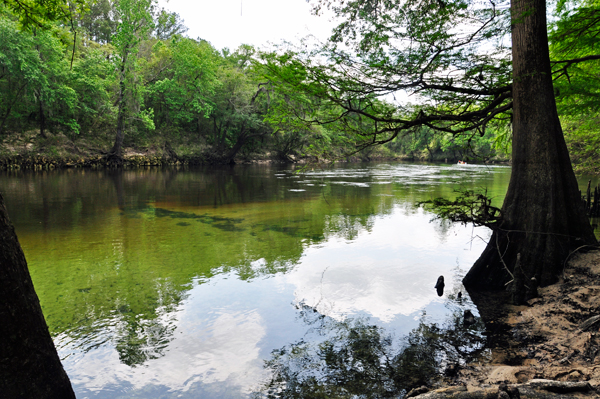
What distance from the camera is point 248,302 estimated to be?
18.6ft

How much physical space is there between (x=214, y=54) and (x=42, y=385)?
49.6 metres

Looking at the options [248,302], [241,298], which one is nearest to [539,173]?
[248,302]

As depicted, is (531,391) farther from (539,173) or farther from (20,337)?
(539,173)

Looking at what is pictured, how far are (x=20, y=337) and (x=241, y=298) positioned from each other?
143 inches

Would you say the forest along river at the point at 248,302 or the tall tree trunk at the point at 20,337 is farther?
the forest along river at the point at 248,302

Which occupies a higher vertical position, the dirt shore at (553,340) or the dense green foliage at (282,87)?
the dense green foliage at (282,87)

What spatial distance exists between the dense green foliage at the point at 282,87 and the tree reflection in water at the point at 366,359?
3522 mm

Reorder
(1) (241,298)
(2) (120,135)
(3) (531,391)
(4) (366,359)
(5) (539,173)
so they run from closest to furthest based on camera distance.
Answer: (3) (531,391)
(4) (366,359)
(5) (539,173)
(1) (241,298)
(2) (120,135)

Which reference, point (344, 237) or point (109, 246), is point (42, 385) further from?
point (344, 237)

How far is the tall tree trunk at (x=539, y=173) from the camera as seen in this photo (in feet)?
17.9

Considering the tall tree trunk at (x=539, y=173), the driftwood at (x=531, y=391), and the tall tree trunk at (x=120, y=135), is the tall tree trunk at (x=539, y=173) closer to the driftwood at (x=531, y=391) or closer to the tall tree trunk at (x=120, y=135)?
the driftwood at (x=531, y=391)

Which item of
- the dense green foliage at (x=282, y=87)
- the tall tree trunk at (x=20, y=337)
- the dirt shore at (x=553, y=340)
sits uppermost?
the dense green foliage at (x=282, y=87)

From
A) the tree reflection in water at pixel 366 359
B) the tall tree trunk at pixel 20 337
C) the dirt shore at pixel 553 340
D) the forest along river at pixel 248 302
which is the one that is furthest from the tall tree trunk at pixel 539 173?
the tall tree trunk at pixel 20 337

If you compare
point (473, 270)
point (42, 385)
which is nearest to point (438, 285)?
point (473, 270)
